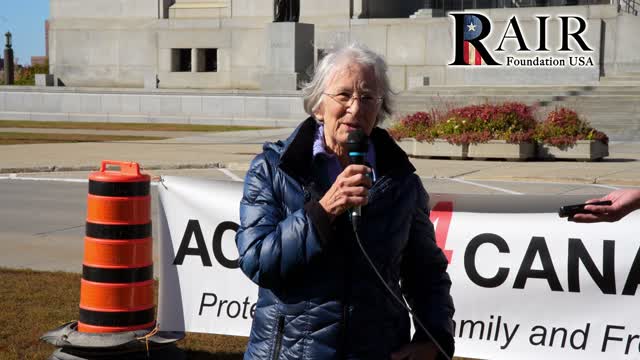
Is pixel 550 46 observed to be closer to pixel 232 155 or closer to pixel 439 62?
pixel 439 62

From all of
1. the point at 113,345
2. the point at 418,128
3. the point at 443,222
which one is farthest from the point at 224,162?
the point at 443,222

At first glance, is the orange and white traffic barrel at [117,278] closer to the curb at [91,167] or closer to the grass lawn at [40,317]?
the grass lawn at [40,317]

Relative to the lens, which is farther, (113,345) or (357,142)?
(113,345)

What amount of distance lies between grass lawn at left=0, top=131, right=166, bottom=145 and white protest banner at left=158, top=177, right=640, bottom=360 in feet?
76.5

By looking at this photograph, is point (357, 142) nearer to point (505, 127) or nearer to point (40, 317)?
point (40, 317)

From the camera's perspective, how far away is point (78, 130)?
3672 cm

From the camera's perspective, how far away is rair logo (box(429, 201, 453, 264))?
6406mm

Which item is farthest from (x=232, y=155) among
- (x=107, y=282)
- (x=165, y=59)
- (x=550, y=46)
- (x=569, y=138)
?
(x=165, y=59)

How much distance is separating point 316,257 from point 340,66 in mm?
661

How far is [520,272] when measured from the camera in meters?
6.30

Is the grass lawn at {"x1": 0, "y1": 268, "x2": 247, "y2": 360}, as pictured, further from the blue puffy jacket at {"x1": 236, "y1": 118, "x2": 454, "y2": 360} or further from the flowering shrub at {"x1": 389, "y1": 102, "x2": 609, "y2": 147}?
the flowering shrub at {"x1": 389, "y1": 102, "x2": 609, "y2": 147}

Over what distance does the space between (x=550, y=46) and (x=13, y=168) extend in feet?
97.2

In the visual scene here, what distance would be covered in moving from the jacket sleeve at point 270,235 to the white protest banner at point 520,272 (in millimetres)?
2799

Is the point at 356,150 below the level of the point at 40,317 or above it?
above
